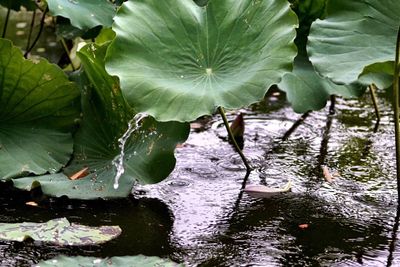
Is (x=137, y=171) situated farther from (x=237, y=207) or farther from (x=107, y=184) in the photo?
(x=237, y=207)

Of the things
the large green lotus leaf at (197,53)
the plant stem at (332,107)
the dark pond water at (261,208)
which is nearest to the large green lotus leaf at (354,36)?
the large green lotus leaf at (197,53)

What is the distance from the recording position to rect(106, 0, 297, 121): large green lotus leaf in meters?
2.23

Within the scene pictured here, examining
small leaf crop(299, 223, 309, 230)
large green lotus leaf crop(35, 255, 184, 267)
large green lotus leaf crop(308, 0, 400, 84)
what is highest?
large green lotus leaf crop(308, 0, 400, 84)

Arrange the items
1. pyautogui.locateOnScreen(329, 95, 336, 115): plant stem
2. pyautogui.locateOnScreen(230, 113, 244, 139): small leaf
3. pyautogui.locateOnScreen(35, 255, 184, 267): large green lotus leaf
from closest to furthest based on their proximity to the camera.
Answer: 1. pyautogui.locateOnScreen(35, 255, 184, 267): large green lotus leaf
2. pyautogui.locateOnScreen(230, 113, 244, 139): small leaf
3. pyautogui.locateOnScreen(329, 95, 336, 115): plant stem

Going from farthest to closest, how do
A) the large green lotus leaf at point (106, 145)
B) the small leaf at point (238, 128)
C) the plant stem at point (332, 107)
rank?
1. the plant stem at point (332, 107)
2. the small leaf at point (238, 128)
3. the large green lotus leaf at point (106, 145)

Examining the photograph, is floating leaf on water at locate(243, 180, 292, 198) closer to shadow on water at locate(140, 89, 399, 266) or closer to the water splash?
shadow on water at locate(140, 89, 399, 266)

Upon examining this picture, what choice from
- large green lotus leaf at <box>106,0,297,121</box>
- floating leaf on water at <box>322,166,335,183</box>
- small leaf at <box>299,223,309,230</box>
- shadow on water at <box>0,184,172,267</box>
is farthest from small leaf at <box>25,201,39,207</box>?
floating leaf on water at <box>322,166,335,183</box>

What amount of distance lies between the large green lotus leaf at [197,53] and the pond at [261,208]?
1.00 feet

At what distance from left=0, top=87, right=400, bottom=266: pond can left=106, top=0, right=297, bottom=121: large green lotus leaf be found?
31 cm

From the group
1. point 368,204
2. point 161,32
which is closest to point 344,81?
point 368,204

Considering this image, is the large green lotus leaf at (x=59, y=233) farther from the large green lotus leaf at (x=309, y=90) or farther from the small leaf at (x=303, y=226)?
the large green lotus leaf at (x=309, y=90)

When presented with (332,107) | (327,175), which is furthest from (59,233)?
(332,107)

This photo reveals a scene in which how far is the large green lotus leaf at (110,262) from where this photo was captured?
72.0 inches

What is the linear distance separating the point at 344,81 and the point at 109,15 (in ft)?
2.97
